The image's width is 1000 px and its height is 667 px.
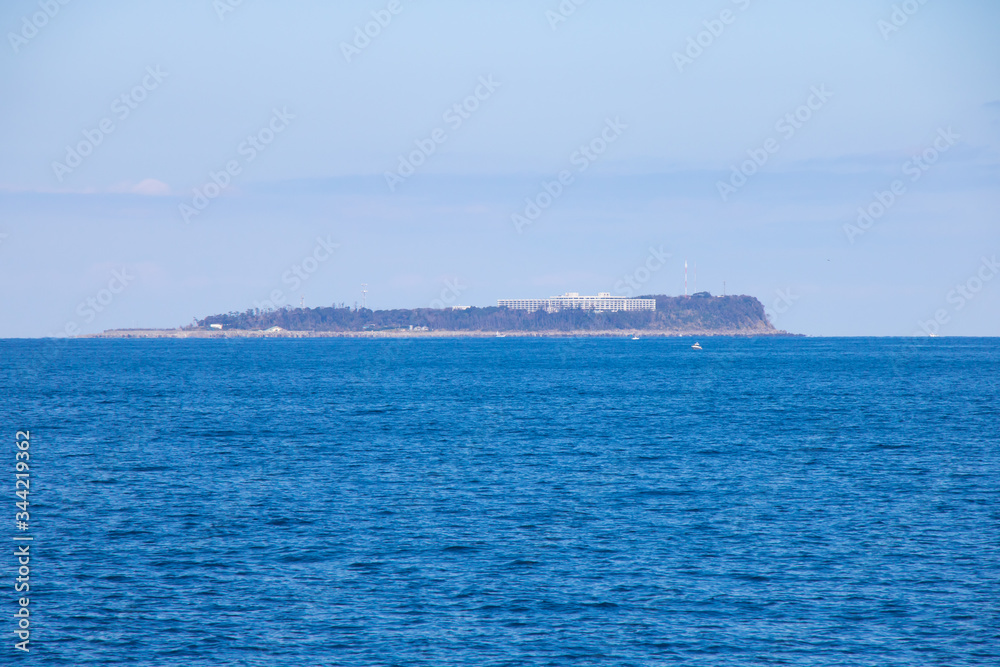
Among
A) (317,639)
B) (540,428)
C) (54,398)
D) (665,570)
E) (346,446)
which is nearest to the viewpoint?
(317,639)

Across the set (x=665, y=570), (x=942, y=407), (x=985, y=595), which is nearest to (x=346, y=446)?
(x=665, y=570)

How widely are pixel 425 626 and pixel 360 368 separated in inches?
5592

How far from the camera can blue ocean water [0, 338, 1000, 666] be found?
21891 millimetres

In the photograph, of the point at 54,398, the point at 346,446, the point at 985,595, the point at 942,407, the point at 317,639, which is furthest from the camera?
the point at 54,398

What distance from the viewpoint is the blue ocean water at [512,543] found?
21891 millimetres

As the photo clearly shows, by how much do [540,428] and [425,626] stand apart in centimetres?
4310

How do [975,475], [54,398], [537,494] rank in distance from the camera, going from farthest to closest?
[54,398]
[975,475]
[537,494]

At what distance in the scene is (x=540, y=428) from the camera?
65500mm

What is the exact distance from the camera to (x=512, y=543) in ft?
99.3

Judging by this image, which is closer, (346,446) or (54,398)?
(346,446)

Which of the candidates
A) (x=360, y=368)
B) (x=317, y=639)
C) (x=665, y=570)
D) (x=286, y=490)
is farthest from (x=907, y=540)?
(x=360, y=368)

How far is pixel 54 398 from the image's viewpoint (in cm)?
9012

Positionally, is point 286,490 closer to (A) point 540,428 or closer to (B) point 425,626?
(B) point 425,626

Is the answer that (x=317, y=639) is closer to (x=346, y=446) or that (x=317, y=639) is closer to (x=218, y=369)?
(x=346, y=446)
